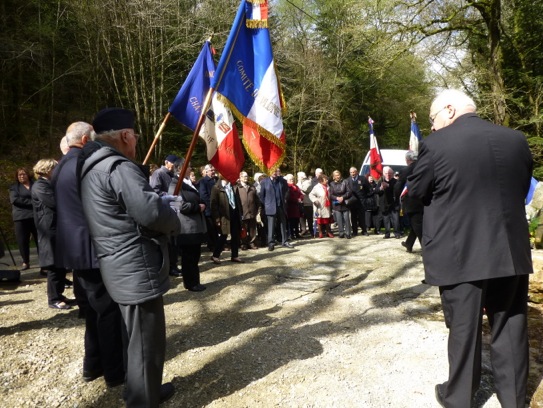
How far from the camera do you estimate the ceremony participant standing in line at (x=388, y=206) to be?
11258mm

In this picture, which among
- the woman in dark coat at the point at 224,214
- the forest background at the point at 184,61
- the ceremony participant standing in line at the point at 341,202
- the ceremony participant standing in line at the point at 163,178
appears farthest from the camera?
the forest background at the point at 184,61

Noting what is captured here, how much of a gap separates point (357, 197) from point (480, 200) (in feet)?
30.5

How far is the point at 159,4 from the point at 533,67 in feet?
47.2

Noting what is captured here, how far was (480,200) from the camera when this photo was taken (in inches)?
98.9

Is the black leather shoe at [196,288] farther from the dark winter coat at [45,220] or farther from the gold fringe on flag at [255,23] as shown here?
the gold fringe on flag at [255,23]

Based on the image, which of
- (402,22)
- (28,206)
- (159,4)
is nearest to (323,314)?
(28,206)

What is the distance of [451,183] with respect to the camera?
99.9 inches

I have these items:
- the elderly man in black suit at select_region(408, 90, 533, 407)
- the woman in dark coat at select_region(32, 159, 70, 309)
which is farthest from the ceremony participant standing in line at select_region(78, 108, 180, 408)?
the woman in dark coat at select_region(32, 159, 70, 309)

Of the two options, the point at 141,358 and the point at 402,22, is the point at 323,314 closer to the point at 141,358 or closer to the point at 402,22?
the point at 141,358

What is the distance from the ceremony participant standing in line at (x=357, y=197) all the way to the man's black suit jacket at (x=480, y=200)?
29.1 ft

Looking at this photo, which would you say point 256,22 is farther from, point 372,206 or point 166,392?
point 372,206

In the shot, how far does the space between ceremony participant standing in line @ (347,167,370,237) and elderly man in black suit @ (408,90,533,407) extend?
8848 mm

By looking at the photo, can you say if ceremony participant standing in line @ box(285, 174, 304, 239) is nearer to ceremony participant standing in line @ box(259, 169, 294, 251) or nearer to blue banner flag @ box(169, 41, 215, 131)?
ceremony participant standing in line @ box(259, 169, 294, 251)

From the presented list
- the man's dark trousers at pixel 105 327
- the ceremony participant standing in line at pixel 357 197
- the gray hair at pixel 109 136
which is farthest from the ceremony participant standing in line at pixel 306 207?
the gray hair at pixel 109 136
